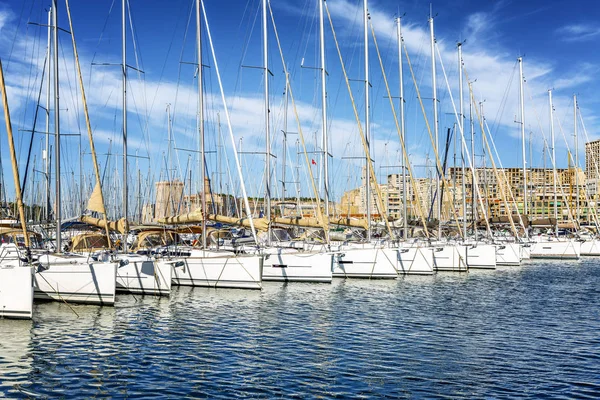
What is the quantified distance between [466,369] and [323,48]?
29.3 m

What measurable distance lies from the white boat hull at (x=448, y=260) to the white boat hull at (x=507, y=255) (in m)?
7.37

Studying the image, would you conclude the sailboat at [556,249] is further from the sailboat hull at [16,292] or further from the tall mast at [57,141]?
the sailboat hull at [16,292]

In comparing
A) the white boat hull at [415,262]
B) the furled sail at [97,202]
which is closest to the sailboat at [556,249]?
the white boat hull at [415,262]

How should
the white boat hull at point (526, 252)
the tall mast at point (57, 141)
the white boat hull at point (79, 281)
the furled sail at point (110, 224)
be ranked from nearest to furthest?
the white boat hull at point (79, 281) < the tall mast at point (57, 141) < the furled sail at point (110, 224) < the white boat hull at point (526, 252)

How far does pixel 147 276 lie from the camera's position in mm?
29250

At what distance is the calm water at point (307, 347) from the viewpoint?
49.8 ft

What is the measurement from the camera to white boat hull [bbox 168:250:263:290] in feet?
104

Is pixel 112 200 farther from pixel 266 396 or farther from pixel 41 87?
pixel 266 396

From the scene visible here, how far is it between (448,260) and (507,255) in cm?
918

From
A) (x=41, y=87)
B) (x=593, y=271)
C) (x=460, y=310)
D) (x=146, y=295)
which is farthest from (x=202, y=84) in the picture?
(x=593, y=271)

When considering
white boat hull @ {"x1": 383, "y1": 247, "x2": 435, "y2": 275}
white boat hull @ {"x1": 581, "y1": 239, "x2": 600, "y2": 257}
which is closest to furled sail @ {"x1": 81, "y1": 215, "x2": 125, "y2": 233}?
white boat hull @ {"x1": 383, "y1": 247, "x2": 435, "y2": 275}

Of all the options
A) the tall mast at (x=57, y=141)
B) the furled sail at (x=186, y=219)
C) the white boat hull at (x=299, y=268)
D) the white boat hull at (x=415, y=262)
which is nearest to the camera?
the tall mast at (x=57, y=141)

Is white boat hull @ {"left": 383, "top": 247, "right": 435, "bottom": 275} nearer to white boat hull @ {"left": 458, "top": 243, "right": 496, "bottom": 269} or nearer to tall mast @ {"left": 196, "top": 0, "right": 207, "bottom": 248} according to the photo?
white boat hull @ {"left": 458, "top": 243, "right": 496, "bottom": 269}

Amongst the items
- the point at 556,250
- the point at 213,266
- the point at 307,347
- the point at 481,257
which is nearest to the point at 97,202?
the point at 213,266
